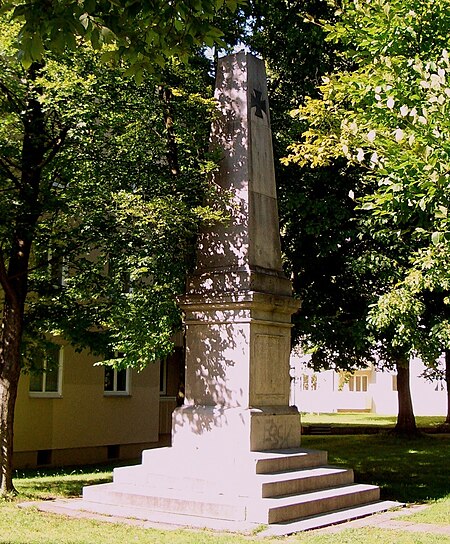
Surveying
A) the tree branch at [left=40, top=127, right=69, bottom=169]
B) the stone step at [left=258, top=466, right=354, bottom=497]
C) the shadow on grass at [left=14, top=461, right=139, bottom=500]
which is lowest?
the shadow on grass at [left=14, top=461, right=139, bottom=500]

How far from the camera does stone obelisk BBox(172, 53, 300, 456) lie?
12031mm

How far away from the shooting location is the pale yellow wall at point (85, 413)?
70.6 feet

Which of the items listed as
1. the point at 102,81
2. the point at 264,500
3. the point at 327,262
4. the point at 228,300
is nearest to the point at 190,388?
the point at 228,300

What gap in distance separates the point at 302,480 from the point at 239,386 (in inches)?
66.4

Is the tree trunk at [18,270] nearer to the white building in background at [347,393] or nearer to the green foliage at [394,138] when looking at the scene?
the green foliage at [394,138]

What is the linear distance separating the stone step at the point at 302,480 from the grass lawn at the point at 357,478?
1055 millimetres

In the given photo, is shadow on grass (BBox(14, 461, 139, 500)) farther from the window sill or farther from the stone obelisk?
the stone obelisk

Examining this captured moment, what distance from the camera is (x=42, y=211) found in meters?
14.1

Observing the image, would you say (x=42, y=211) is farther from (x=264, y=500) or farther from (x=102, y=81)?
(x=264, y=500)

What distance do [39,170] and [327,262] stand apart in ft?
24.0

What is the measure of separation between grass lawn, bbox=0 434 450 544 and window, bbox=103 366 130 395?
3626mm

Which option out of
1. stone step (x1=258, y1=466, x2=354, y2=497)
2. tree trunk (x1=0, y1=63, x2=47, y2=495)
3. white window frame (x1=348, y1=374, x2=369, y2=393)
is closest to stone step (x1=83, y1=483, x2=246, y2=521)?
stone step (x1=258, y1=466, x2=354, y2=497)

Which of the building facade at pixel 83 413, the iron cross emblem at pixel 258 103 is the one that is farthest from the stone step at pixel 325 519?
the building facade at pixel 83 413

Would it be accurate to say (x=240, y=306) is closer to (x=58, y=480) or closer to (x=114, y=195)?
(x=114, y=195)
